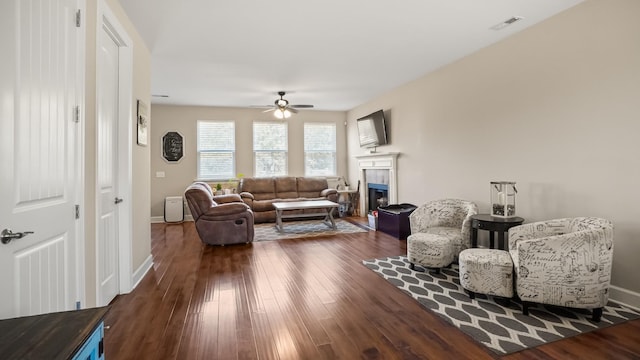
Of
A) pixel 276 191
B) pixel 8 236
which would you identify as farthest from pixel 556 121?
pixel 276 191

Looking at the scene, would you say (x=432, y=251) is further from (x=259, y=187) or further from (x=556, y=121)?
(x=259, y=187)

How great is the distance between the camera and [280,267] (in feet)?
11.8

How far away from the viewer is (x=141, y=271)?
325cm

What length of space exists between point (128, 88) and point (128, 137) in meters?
0.48

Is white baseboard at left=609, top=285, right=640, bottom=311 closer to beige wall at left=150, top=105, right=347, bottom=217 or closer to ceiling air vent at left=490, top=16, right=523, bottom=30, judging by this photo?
ceiling air vent at left=490, top=16, right=523, bottom=30

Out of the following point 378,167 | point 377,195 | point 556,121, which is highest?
point 556,121

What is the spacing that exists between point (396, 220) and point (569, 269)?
111 inches

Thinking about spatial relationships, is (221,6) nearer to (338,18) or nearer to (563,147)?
(338,18)

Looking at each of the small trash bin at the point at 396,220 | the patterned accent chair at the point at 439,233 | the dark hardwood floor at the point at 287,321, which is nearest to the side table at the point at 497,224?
the patterned accent chair at the point at 439,233

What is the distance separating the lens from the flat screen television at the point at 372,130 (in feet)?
20.6

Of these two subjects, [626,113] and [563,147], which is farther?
[563,147]

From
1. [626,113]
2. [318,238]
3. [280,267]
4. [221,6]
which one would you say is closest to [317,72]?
[221,6]

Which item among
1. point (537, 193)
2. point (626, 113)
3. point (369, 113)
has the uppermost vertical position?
point (369, 113)

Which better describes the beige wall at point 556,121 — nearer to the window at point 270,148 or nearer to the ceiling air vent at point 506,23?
the ceiling air vent at point 506,23
